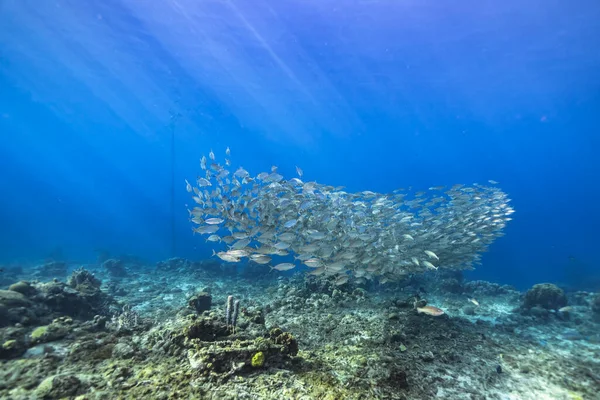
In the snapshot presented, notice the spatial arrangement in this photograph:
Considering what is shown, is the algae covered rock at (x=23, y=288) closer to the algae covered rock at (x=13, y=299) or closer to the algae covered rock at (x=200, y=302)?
the algae covered rock at (x=13, y=299)

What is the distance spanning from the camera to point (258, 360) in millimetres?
3992

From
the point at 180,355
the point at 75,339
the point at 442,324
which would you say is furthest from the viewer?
the point at 442,324

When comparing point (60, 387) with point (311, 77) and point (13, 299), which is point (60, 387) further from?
point (311, 77)

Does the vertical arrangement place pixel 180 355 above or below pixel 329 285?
below

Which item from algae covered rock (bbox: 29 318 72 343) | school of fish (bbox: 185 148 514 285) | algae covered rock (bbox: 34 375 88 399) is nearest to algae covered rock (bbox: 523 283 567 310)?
school of fish (bbox: 185 148 514 285)

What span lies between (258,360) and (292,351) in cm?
82

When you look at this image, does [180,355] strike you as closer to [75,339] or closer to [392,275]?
[75,339]

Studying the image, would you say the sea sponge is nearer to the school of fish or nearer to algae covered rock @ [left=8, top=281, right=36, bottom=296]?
the school of fish

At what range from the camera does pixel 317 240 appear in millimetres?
9156

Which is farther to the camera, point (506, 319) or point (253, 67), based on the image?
point (253, 67)

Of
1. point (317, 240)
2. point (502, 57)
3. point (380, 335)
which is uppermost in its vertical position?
point (502, 57)

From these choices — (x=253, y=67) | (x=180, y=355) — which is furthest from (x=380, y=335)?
(x=253, y=67)

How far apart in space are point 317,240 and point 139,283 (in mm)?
13379

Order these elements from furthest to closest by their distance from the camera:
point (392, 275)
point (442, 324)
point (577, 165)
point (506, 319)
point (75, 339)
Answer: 1. point (577, 165)
2. point (392, 275)
3. point (506, 319)
4. point (442, 324)
5. point (75, 339)
